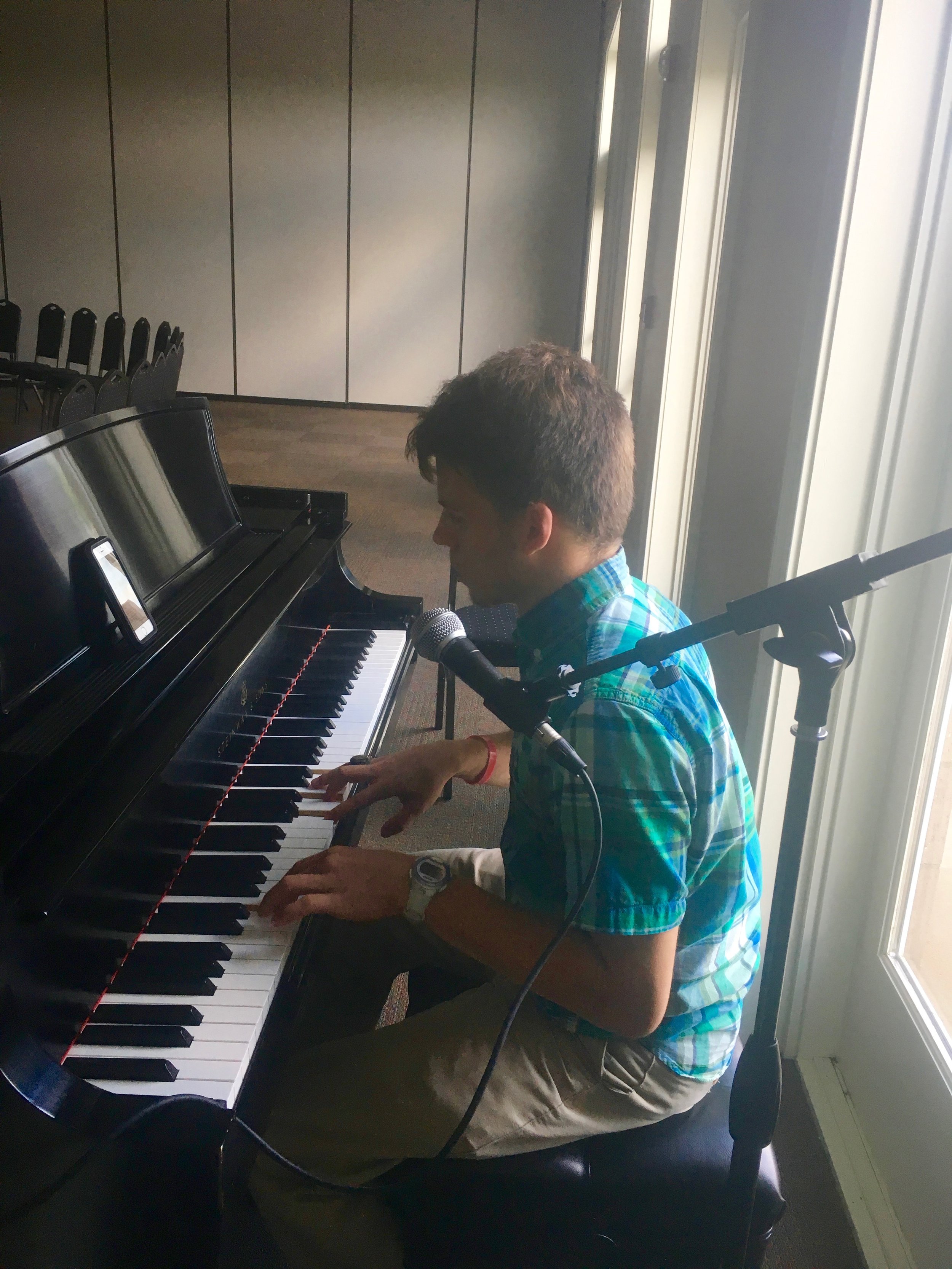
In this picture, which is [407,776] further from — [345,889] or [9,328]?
[9,328]

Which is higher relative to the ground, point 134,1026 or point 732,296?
point 732,296

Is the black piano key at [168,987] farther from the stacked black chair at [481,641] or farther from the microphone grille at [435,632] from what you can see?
the stacked black chair at [481,641]

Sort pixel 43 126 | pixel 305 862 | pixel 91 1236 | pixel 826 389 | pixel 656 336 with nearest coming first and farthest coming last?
pixel 91 1236 < pixel 305 862 < pixel 826 389 < pixel 656 336 < pixel 43 126

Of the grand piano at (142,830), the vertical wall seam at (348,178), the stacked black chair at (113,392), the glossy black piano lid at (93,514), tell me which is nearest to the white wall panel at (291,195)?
the vertical wall seam at (348,178)

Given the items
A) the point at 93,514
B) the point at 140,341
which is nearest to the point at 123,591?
the point at 93,514

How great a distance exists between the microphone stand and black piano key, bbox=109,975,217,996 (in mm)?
493

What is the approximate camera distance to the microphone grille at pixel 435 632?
0.88 m

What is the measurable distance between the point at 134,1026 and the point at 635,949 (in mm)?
498

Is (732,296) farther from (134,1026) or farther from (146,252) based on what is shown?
(146,252)

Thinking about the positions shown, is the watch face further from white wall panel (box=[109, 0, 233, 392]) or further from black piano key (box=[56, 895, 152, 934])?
white wall panel (box=[109, 0, 233, 392])

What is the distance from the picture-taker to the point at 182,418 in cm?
182

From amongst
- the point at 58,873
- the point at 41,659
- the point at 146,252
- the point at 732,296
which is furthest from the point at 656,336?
the point at 146,252

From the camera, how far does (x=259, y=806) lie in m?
1.33

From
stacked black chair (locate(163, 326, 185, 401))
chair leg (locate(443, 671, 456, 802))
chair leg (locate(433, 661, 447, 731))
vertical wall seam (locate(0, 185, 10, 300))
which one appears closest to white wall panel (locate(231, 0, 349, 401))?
vertical wall seam (locate(0, 185, 10, 300))
